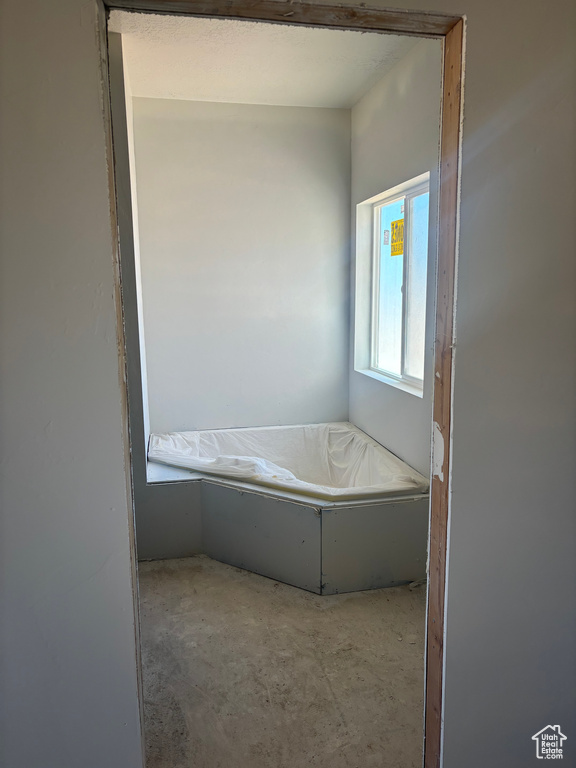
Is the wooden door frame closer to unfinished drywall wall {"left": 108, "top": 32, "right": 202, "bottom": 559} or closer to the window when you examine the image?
the window

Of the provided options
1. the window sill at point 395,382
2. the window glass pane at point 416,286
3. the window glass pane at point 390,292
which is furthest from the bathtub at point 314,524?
the window glass pane at point 390,292

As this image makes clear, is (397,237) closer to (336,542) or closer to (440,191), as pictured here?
(336,542)

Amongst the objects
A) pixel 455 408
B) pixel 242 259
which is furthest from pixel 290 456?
pixel 455 408

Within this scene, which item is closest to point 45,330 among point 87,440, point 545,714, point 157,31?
point 87,440

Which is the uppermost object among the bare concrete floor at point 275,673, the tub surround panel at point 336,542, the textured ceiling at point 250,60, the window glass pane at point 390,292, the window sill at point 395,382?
the textured ceiling at point 250,60

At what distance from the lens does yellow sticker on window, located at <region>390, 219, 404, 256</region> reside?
345 centimetres

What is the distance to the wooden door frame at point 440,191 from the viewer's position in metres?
1.22

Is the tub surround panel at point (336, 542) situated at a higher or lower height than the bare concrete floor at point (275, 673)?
higher

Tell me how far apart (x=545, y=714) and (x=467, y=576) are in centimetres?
50

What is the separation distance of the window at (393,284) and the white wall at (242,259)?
22cm

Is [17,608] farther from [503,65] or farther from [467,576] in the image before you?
[503,65]

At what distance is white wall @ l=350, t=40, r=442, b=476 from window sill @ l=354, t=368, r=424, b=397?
0.03 meters

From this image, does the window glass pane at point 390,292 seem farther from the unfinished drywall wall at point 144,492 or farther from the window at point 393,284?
the unfinished drywall wall at point 144,492

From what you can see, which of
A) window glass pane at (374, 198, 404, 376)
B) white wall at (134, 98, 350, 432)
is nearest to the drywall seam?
window glass pane at (374, 198, 404, 376)
